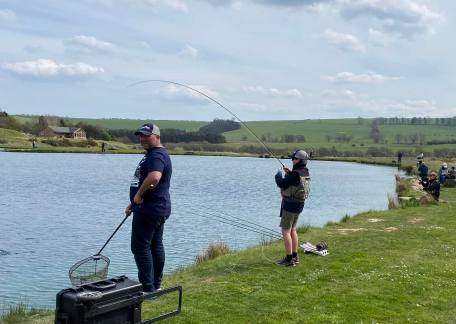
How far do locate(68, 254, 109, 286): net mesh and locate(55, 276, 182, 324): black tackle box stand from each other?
1.19 metres

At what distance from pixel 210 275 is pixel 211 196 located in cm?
1959

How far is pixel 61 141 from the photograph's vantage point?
296 feet

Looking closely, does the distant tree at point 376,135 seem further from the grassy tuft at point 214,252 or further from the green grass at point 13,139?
the grassy tuft at point 214,252

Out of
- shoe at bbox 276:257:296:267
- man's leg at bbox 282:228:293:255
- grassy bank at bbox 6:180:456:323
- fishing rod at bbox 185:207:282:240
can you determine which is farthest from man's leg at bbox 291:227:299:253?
fishing rod at bbox 185:207:282:240

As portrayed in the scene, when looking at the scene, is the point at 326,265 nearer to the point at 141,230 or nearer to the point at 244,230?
the point at 141,230

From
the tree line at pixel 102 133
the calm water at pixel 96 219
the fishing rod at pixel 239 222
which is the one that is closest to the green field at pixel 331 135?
the tree line at pixel 102 133

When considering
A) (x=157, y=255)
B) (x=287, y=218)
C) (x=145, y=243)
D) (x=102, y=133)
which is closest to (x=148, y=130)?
(x=145, y=243)

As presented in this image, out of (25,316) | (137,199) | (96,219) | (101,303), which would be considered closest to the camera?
(101,303)

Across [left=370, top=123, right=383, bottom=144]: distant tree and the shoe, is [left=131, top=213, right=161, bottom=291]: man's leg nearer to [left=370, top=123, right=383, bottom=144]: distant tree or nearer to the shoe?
the shoe

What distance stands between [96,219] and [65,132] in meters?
89.3

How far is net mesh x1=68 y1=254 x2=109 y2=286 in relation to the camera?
6.12m

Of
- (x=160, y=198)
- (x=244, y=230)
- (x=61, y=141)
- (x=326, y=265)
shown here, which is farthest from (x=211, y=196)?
(x=61, y=141)

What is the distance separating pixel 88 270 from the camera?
622 centimetres

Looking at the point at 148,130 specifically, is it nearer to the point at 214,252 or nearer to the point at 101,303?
the point at 101,303
